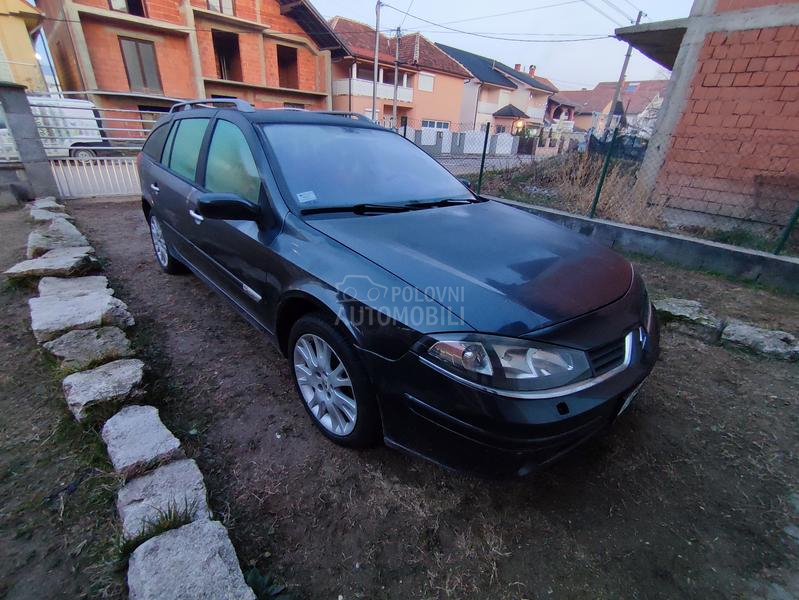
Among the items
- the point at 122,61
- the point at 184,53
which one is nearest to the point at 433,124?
the point at 184,53

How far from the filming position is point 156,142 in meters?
3.66

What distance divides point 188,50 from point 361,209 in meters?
20.0

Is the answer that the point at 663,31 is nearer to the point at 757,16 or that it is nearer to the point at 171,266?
the point at 757,16

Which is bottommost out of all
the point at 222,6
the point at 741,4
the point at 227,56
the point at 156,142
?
the point at 156,142

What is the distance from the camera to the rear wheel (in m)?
3.74

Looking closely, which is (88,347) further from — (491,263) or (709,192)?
(709,192)

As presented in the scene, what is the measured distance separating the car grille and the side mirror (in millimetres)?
1784

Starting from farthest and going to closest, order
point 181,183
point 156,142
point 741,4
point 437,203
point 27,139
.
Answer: point 27,139
point 741,4
point 156,142
point 181,183
point 437,203

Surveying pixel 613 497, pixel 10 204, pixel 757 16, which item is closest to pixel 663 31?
pixel 757 16

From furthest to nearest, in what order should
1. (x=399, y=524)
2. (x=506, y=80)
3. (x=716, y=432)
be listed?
(x=506, y=80), (x=716, y=432), (x=399, y=524)

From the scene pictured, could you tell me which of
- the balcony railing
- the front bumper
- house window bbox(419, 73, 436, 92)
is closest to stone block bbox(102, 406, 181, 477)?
the front bumper

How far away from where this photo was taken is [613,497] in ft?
5.89

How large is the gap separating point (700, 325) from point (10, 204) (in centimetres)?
939

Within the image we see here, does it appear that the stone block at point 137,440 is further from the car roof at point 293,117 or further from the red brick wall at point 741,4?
the red brick wall at point 741,4
